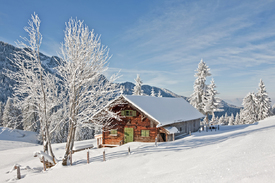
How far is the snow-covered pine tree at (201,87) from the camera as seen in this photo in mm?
40469

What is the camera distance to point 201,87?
40656 mm

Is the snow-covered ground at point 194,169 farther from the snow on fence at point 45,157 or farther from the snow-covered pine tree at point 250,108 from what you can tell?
the snow-covered pine tree at point 250,108

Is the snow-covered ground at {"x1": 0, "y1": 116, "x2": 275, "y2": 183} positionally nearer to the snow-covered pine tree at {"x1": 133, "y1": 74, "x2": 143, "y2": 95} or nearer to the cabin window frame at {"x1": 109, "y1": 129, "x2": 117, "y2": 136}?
the cabin window frame at {"x1": 109, "y1": 129, "x2": 117, "y2": 136}

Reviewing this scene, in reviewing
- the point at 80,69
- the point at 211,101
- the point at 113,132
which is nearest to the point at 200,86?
the point at 211,101

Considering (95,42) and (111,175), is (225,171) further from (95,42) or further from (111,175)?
(95,42)

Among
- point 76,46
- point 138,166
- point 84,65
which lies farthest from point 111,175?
point 76,46

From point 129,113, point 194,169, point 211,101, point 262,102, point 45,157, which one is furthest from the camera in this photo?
point 262,102

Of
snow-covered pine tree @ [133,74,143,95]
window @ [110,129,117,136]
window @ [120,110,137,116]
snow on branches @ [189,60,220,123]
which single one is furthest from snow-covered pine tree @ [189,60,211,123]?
window @ [110,129,117,136]

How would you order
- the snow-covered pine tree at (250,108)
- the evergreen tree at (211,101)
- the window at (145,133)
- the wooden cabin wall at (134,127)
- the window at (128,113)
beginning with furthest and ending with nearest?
the snow-covered pine tree at (250,108)
the evergreen tree at (211,101)
the window at (128,113)
the window at (145,133)
the wooden cabin wall at (134,127)

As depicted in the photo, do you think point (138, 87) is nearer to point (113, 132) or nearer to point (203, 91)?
point (203, 91)

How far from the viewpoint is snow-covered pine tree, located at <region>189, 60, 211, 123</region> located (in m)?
40.5

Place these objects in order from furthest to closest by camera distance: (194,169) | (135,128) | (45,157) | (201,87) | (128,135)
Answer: (201,87)
(128,135)
(135,128)
(45,157)
(194,169)

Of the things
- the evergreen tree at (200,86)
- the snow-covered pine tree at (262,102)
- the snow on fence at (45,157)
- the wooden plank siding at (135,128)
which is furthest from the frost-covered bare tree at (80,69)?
the snow-covered pine tree at (262,102)

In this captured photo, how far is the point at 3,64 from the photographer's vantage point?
529 feet
